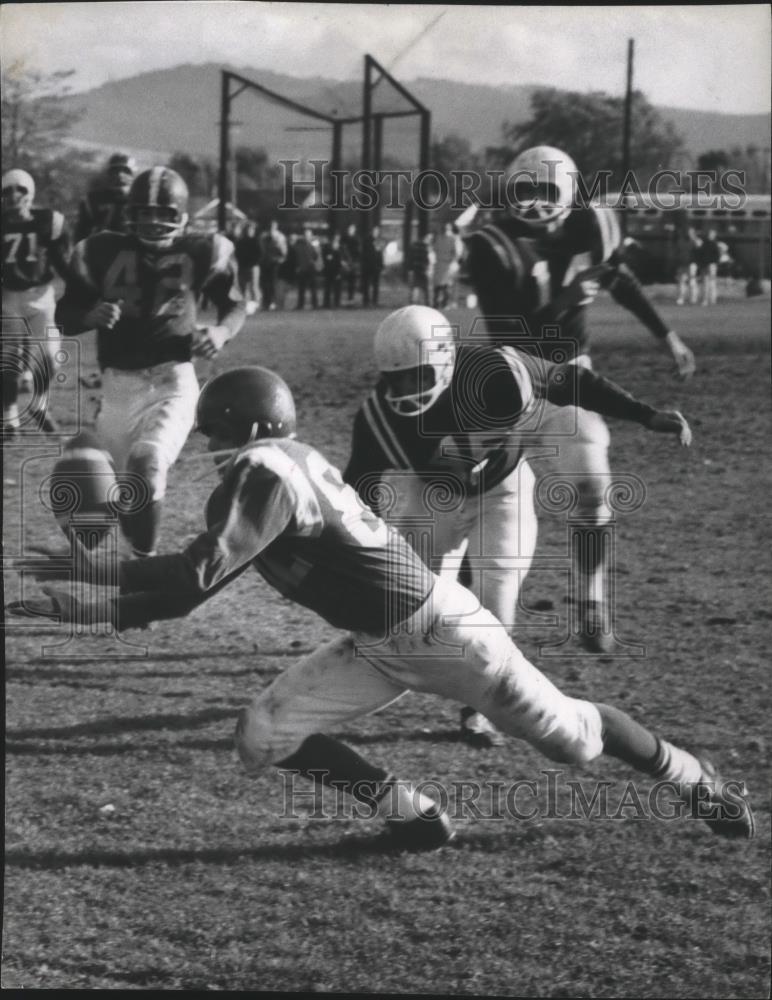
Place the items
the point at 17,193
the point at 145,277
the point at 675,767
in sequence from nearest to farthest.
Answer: the point at 675,767, the point at 145,277, the point at 17,193

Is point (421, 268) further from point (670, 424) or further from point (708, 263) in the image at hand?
point (708, 263)

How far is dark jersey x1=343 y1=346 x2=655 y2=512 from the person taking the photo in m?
3.82

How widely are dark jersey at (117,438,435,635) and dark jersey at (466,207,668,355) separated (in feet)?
3.92

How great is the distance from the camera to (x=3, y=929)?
3371 mm

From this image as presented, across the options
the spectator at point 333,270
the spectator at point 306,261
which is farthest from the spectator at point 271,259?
the spectator at point 333,270

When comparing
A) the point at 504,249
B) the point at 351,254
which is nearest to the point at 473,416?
the point at 504,249

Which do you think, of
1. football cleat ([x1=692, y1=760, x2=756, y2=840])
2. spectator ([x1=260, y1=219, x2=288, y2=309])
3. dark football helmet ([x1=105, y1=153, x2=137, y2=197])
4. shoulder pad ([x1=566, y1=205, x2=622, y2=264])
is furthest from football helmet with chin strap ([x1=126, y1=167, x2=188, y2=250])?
spectator ([x1=260, y1=219, x2=288, y2=309])

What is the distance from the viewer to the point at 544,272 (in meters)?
4.29

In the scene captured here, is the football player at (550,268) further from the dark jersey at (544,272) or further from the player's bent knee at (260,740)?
the player's bent knee at (260,740)

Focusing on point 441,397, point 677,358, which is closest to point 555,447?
point 677,358

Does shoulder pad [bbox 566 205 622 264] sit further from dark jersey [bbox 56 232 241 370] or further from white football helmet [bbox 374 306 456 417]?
dark jersey [bbox 56 232 241 370]

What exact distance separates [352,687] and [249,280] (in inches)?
391

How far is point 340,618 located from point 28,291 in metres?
6.34

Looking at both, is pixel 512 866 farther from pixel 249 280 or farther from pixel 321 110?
pixel 249 280
